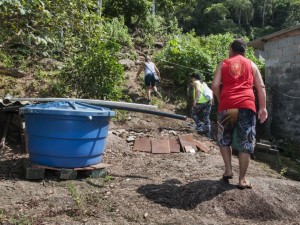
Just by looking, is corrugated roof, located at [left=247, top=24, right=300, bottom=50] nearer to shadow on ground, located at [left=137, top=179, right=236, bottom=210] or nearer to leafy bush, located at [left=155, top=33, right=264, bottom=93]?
leafy bush, located at [left=155, top=33, right=264, bottom=93]

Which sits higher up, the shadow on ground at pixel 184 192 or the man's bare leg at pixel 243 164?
the man's bare leg at pixel 243 164

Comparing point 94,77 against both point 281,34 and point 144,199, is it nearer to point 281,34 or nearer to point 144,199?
point 281,34

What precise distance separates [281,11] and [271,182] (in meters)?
50.0

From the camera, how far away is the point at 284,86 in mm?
9859

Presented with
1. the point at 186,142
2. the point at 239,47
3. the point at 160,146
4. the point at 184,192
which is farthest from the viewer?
the point at 186,142

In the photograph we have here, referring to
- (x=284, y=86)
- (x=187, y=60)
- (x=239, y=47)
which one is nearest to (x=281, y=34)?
(x=284, y=86)

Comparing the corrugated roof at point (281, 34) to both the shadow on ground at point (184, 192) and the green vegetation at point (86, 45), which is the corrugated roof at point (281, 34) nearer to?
the green vegetation at point (86, 45)

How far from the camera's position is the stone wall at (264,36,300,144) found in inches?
373

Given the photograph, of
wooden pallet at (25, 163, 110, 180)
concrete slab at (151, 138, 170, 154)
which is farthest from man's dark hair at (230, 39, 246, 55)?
concrete slab at (151, 138, 170, 154)

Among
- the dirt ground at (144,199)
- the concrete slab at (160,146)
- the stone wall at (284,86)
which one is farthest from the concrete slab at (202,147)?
the stone wall at (284,86)

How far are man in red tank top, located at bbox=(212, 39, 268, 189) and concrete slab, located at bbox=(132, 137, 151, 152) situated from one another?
8.34ft

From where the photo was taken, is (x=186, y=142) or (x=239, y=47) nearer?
(x=239, y=47)

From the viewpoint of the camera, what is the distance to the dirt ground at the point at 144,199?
3783 mm

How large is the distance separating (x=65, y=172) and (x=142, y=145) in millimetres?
2394
